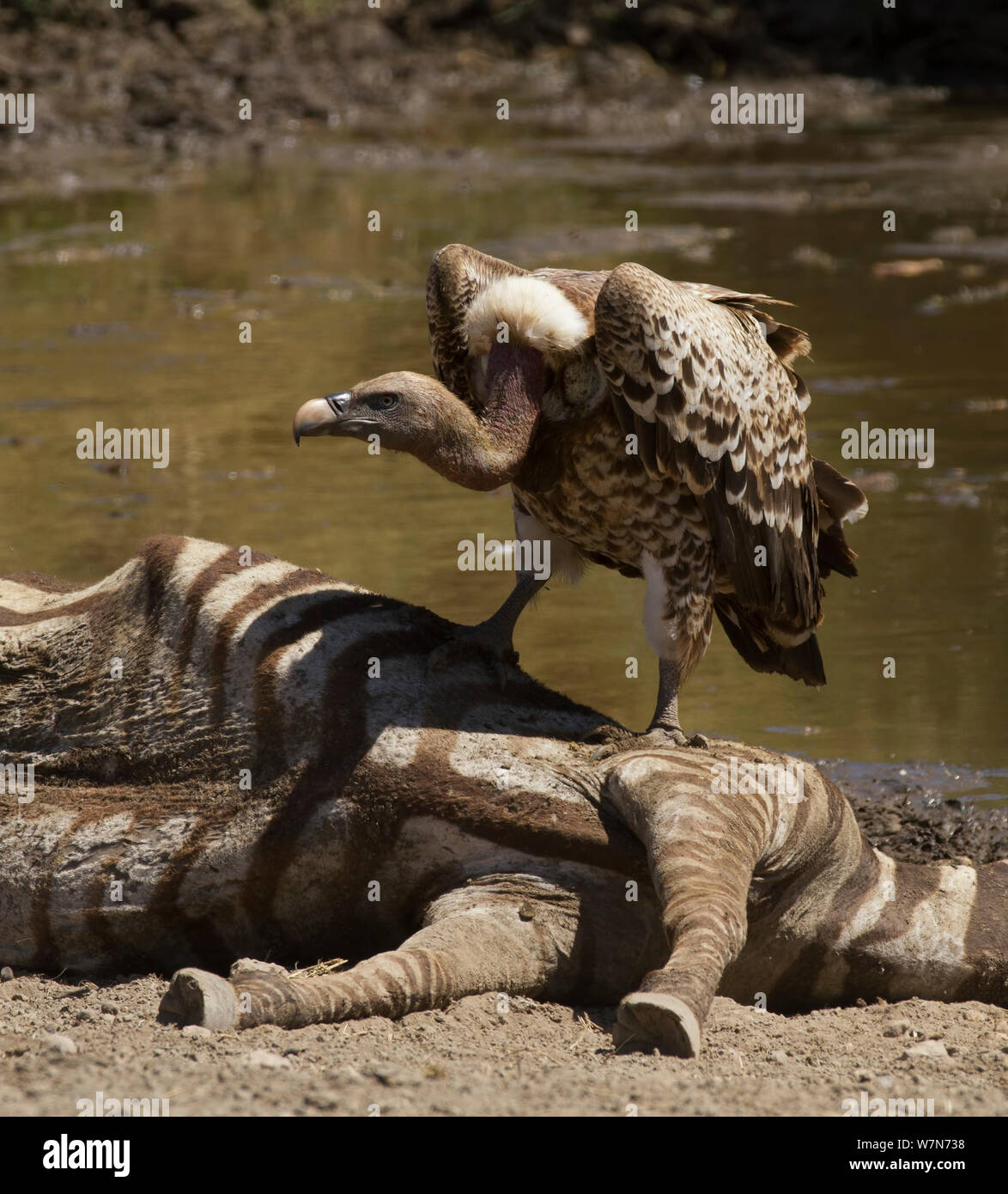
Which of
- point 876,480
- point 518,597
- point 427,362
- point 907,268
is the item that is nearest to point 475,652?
point 518,597

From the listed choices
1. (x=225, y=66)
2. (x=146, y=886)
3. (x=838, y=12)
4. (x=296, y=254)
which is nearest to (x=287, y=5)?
(x=225, y=66)

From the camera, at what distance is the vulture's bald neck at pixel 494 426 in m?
5.09

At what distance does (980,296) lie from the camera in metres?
13.1

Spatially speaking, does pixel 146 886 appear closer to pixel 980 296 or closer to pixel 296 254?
pixel 980 296

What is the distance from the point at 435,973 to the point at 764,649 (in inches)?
91.3

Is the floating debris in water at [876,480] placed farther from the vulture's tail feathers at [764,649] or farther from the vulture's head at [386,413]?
the vulture's head at [386,413]

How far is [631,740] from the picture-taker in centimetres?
527

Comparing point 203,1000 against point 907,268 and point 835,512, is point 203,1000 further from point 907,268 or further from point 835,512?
point 907,268

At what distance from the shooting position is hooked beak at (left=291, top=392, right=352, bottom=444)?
4945 millimetres

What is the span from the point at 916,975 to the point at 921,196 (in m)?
13.7

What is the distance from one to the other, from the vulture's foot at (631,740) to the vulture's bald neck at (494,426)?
0.83m

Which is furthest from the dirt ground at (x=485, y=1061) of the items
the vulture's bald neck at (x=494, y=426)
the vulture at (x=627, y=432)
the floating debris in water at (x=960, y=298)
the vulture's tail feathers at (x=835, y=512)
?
the floating debris in water at (x=960, y=298)

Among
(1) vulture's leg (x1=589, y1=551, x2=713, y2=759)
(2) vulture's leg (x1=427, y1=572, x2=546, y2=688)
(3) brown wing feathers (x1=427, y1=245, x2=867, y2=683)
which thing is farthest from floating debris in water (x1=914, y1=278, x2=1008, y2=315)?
(2) vulture's leg (x1=427, y1=572, x2=546, y2=688)

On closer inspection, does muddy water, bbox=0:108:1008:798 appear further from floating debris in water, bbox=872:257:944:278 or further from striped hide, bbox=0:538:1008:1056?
striped hide, bbox=0:538:1008:1056
